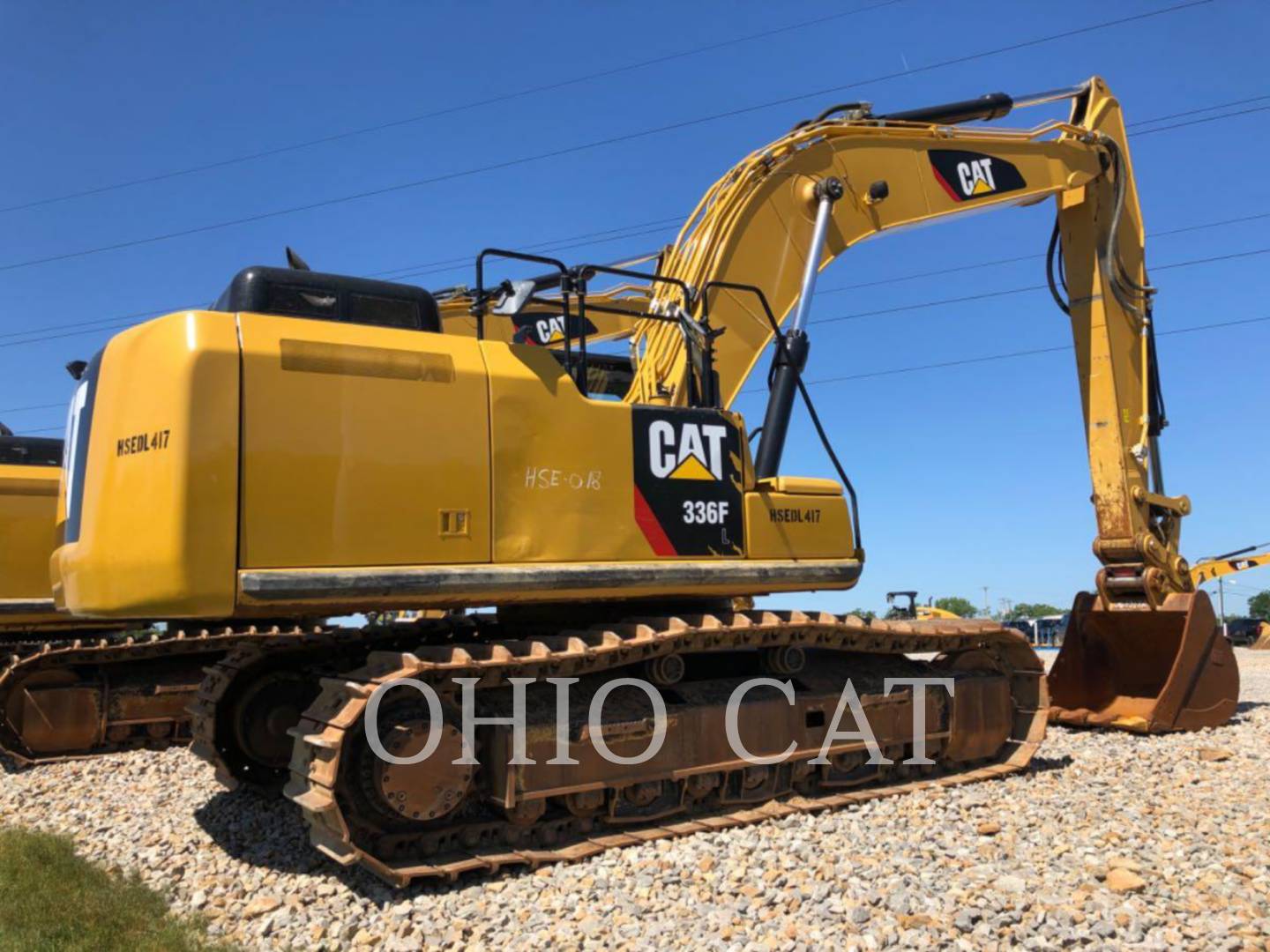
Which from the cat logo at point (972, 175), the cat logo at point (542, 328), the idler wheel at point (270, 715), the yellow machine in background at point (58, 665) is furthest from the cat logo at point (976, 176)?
the yellow machine in background at point (58, 665)

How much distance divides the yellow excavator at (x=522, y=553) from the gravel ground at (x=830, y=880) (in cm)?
32

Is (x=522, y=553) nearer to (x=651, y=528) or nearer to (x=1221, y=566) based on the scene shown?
(x=651, y=528)

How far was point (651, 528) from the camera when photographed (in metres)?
6.60

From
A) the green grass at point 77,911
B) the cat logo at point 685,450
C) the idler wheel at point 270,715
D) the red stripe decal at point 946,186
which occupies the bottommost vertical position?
the green grass at point 77,911

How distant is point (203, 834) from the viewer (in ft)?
22.9

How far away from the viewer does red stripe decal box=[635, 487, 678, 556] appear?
6562 mm

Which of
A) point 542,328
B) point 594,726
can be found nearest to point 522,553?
point 594,726

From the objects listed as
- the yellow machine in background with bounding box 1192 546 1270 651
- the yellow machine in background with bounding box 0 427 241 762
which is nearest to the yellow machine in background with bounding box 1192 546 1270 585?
the yellow machine in background with bounding box 1192 546 1270 651

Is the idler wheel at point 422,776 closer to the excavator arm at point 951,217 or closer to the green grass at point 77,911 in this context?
the green grass at point 77,911

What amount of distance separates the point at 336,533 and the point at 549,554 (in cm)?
124

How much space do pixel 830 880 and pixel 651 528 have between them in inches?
90.5

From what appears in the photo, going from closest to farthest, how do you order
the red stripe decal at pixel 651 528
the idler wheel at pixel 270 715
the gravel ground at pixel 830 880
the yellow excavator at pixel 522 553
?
the gravel ground at pixel 830 880 < the yellow excavator at pixel 522 553 < the red stripe decal at pixel 651 528 < the idler wheel at pixel 270 715

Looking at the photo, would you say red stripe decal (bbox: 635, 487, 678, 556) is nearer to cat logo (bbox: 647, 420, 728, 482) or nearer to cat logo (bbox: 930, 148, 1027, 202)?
cat logo (bbox: 647, 420, 728, 482)
